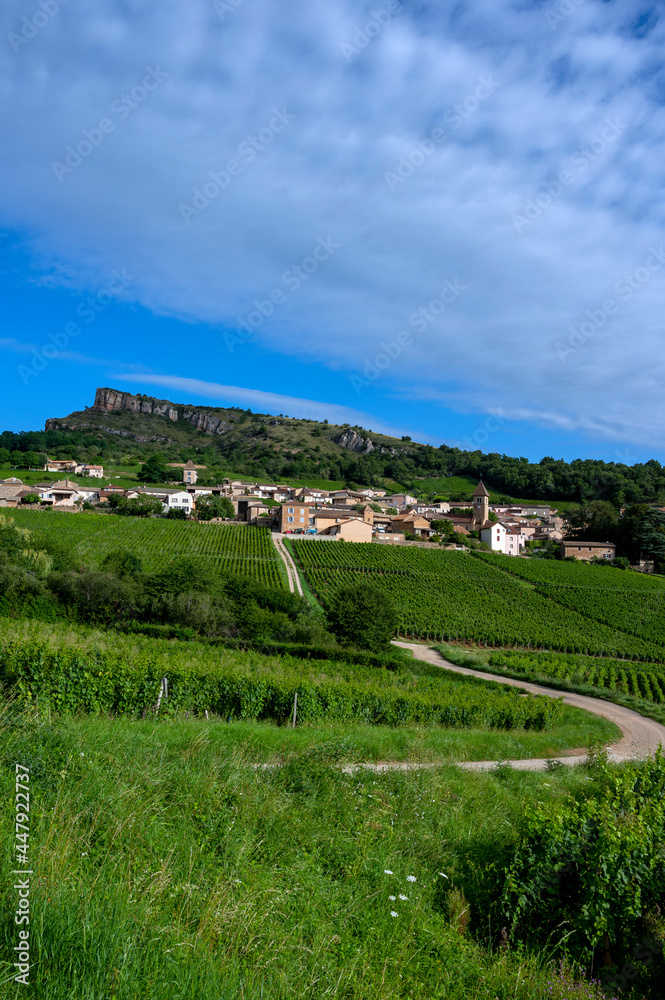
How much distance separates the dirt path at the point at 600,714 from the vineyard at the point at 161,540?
55.9ft

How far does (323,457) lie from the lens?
149 m

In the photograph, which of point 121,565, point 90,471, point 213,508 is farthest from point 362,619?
point 90,471

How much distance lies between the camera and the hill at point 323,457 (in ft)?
408

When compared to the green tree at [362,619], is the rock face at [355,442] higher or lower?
higher

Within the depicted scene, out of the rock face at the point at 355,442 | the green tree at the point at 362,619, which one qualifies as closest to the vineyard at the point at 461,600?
the green tree at the point at 362,619

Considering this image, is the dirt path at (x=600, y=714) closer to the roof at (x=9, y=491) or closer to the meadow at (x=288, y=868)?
the meadow at (x=288, y=868)

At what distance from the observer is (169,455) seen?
14375cm

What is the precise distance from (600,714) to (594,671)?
11.0m

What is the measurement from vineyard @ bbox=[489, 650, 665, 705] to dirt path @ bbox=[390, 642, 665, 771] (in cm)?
250

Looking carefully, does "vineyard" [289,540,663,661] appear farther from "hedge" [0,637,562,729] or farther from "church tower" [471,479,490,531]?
Answer: "hedge" [0,637,562,729]

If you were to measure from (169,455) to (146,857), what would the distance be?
14716 centimetres

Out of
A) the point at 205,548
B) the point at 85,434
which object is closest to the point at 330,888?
the point at 205,548

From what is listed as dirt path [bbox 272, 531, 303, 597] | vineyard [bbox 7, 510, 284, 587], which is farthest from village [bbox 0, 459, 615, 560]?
vineyard [bbox 7, 510, 284, 587]

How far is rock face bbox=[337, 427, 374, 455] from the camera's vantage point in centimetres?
17412
